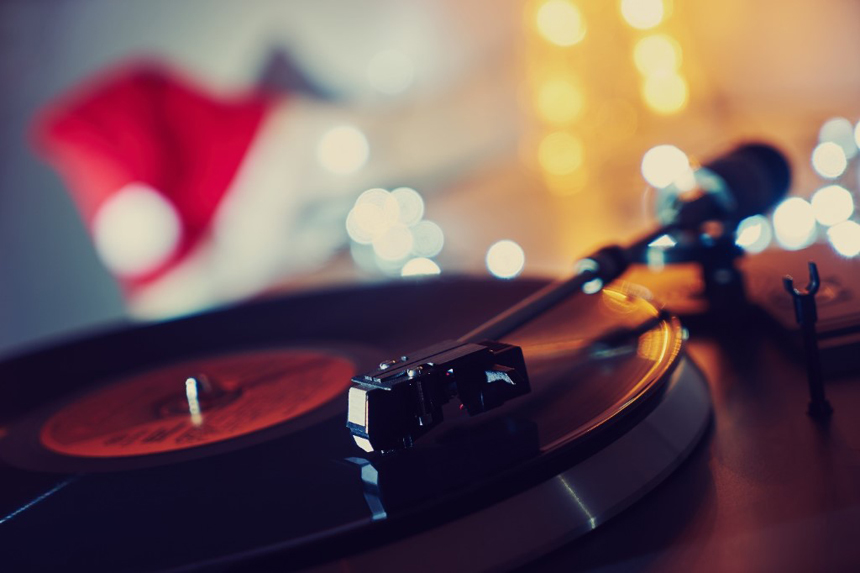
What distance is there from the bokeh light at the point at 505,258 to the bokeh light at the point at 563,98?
2.34ft

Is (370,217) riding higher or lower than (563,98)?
lower

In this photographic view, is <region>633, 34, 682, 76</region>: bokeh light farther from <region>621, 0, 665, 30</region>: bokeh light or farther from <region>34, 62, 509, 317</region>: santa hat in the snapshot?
<region>34, 62, 509, 317</region>: santa hat

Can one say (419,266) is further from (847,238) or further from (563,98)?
(847,238)

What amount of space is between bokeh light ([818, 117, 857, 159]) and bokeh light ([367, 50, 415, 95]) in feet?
4.49

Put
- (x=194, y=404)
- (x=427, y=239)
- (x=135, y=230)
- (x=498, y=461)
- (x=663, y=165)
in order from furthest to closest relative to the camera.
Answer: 1. (x=135, y=230)
2. (x=427, y=239)
3. (x=663, y=165)
4. (x=194, y=404)
5. (x=498, y=461)

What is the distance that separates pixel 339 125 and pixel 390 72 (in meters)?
0.26

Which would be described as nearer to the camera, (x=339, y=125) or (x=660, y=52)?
(x=660, y=52)

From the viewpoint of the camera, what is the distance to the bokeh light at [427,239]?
6.73 ft

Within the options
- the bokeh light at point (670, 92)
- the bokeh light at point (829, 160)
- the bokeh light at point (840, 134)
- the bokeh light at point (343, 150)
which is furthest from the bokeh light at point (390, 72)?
the bokeh light at point (829, 160)

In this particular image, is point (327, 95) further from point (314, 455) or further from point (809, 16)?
point (314, 455)

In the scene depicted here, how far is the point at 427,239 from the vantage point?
2150mm

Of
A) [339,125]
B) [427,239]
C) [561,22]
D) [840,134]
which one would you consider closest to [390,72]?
[339,125]

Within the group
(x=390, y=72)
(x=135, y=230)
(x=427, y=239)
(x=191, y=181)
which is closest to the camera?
(x=427, y=239)

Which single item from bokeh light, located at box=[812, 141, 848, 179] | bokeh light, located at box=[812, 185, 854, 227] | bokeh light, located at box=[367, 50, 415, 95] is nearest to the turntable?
bokeh light, located at box=[812, 185, 854, 227]
